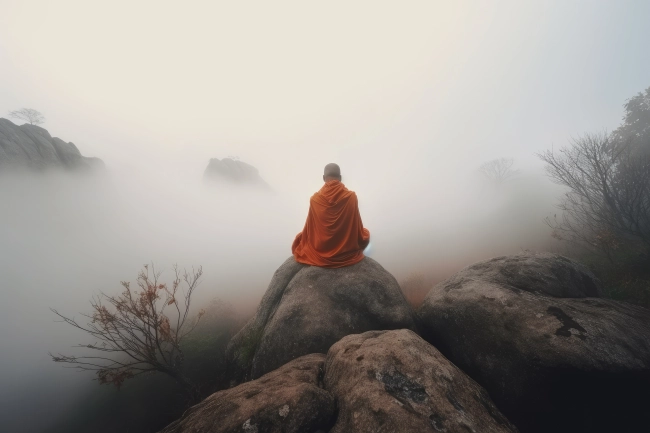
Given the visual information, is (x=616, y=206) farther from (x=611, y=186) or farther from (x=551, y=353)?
(x=551, y=353)

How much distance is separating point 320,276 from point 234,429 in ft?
12.0

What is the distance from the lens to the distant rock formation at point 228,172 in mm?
67812

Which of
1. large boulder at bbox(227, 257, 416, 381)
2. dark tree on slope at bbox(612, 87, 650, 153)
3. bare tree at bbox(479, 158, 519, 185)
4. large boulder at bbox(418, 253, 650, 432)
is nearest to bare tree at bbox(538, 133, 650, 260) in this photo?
large boulder at bbox(418, 253, 650, 432)

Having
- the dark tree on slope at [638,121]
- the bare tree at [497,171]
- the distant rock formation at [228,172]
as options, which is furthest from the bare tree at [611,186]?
the distant rock formation at [228,172]

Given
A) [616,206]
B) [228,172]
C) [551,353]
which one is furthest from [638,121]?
[228,172]

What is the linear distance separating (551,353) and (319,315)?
3.64 metres

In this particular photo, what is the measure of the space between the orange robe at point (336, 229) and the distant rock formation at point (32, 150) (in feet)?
146

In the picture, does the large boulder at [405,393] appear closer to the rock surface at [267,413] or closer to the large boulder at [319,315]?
the rock surface at [267,413]

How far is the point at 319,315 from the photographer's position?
447cm

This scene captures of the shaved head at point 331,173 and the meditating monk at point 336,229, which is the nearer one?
the meditating monk at point 336,229

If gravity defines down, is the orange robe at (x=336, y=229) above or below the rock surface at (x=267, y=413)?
above

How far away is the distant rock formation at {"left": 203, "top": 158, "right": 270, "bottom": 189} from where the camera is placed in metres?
67.8

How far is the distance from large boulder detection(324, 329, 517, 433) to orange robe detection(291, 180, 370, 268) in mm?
2821

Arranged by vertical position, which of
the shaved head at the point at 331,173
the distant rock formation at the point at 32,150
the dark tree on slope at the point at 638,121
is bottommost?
the shaved head at the point at 331,173
